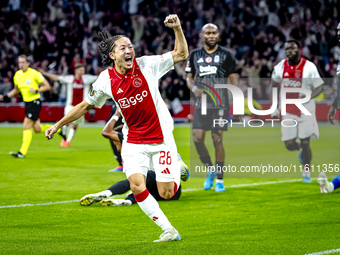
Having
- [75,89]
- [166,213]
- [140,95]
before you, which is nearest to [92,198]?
[166,213]

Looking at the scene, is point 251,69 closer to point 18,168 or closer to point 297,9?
point 297,9

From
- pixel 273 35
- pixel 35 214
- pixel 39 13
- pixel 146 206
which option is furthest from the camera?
pixel 39 13

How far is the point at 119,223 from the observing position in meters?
5.77

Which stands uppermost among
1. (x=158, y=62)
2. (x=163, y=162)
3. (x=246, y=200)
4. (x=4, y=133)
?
(x=158, y=62)

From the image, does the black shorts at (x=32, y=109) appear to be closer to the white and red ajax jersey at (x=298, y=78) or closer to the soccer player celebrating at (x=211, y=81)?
the soccer player celebrating at (x=211, y=81)

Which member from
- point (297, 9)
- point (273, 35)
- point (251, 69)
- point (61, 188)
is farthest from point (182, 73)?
point (61, 188)

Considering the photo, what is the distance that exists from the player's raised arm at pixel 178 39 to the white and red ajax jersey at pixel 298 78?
14.0ft

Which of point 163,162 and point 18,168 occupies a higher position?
point 163,162

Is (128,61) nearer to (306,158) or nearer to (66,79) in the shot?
(306,158)

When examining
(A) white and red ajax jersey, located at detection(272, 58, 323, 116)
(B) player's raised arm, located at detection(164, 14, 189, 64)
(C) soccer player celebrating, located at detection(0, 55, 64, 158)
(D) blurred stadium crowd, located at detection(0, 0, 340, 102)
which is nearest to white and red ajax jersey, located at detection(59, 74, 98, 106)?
(C) soccer player celebrating, located at detection(0, 55, 64, 158)

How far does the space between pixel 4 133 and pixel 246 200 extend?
13606 millimetres

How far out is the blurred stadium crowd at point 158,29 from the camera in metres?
24.4

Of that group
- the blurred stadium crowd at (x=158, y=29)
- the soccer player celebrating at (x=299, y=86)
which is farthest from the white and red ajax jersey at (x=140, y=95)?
the blurred stadium crowd at (x=158, y=29)

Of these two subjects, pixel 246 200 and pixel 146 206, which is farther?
pixel 246 200
